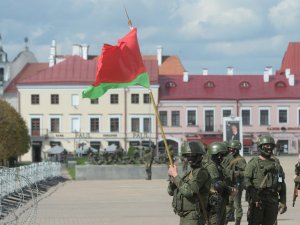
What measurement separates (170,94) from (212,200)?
79047mm

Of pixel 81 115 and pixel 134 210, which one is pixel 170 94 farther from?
pixel 134 210

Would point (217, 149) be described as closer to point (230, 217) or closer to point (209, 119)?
point (230, 217)

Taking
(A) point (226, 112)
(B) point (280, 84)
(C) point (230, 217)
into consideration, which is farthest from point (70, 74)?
(C) point (230, 217)

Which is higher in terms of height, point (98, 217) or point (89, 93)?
point (89, 93)

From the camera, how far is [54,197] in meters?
31.5

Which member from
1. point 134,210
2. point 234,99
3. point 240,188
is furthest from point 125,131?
point 240,188

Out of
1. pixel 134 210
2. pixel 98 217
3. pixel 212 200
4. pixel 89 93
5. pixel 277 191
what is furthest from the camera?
pixel 134 210

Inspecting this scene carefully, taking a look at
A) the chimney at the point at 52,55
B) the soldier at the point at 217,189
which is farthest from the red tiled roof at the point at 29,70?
the soldier at the point at 217,189

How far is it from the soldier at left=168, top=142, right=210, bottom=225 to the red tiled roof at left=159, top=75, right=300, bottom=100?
79.0m

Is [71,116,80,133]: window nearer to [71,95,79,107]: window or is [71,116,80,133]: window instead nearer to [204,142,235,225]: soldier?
[71,95,79,107]: window

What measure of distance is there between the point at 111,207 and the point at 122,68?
36.6 feet

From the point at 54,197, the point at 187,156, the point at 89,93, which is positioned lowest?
the point at 54,197

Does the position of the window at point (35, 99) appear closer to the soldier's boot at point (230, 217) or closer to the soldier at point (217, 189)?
the soldier's boot at point (230, 217)

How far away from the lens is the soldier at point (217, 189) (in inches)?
461
